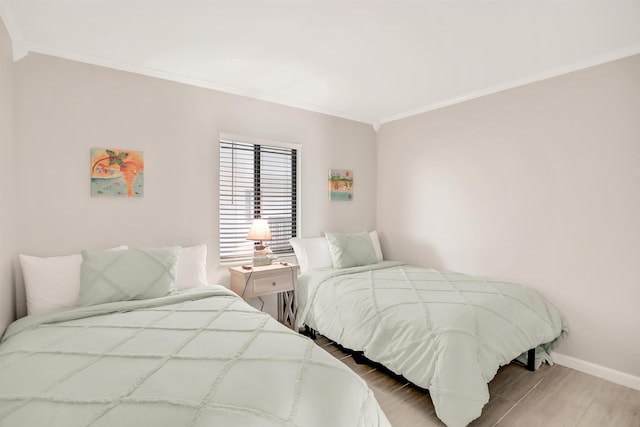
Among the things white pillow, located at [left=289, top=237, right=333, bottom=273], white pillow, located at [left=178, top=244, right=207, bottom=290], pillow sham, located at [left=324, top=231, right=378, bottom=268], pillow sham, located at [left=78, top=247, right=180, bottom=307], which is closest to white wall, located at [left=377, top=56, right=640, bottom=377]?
pillow sham, located at [left=324, top=231, right=378, bottom=268]

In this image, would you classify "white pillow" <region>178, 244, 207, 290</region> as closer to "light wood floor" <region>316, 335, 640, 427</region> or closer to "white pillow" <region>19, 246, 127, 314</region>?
"white pillow" <region>19, 246, 127, 314</region>

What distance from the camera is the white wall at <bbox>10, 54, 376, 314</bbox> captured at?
7.90 feet

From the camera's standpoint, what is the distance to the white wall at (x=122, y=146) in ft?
7.90

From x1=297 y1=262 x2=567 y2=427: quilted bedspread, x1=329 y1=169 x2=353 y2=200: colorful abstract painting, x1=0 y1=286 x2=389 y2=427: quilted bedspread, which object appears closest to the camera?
x1=0 y1=286 x2=389 y2=427: quilted bedspread

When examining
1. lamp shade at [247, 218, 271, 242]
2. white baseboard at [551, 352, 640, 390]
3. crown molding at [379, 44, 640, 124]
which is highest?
crown molding at [379, 44, 640, 124]

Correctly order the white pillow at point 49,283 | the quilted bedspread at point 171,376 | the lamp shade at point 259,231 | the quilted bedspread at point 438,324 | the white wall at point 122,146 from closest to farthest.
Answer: the quilted bedspread at point 171,376
the quilted bedspread at point 438,324
the white pillow at point 49,283
the white wall at point 122,146
the lamp shade at point 259,231

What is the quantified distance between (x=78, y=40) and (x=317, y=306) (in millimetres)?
2784

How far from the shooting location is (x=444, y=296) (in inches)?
99.0

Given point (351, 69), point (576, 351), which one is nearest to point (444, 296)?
point (576, 351)

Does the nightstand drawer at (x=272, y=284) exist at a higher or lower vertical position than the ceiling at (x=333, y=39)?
lower

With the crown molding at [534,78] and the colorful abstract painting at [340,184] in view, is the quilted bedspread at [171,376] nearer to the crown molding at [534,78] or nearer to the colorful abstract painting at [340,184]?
the colorful abstract painting at [340,184]

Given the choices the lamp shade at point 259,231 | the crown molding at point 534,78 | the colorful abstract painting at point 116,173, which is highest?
the crown molding at point 534,78

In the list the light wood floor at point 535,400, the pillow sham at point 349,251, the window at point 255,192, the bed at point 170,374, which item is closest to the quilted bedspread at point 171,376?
the bed at point 170,374

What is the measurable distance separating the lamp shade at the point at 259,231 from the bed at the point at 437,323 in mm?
573
